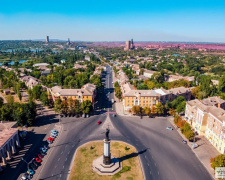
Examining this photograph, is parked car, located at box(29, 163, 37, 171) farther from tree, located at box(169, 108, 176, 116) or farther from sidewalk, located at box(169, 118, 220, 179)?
tree, located at box(169, 108, 176, 116)

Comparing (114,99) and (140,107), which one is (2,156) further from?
(114,99)

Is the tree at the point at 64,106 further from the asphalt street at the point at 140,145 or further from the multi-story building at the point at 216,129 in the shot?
the multi-story building at the point at 216,129

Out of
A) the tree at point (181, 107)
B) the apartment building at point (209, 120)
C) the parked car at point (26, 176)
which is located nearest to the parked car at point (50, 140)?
Answer: the parked car at point (26, 176)

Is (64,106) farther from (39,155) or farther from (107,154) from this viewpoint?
(107,154)

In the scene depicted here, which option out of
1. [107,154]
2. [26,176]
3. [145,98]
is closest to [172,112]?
[145,98]

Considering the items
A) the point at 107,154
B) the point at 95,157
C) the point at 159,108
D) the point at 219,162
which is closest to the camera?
the point at 219,162

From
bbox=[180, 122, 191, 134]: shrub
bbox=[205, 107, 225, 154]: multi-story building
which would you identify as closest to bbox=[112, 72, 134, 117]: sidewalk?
bbox=[180, 122, 191, 134]: shrub

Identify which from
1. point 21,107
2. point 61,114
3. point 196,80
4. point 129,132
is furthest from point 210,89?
point 21,107

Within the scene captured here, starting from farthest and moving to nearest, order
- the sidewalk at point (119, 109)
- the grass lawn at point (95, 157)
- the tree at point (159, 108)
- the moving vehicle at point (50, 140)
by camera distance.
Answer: the sidewalk at point (119, 109), the tree at point (159, 108), the moving vehicle at point (50, 140), the grass lawn at point (95, 157)
